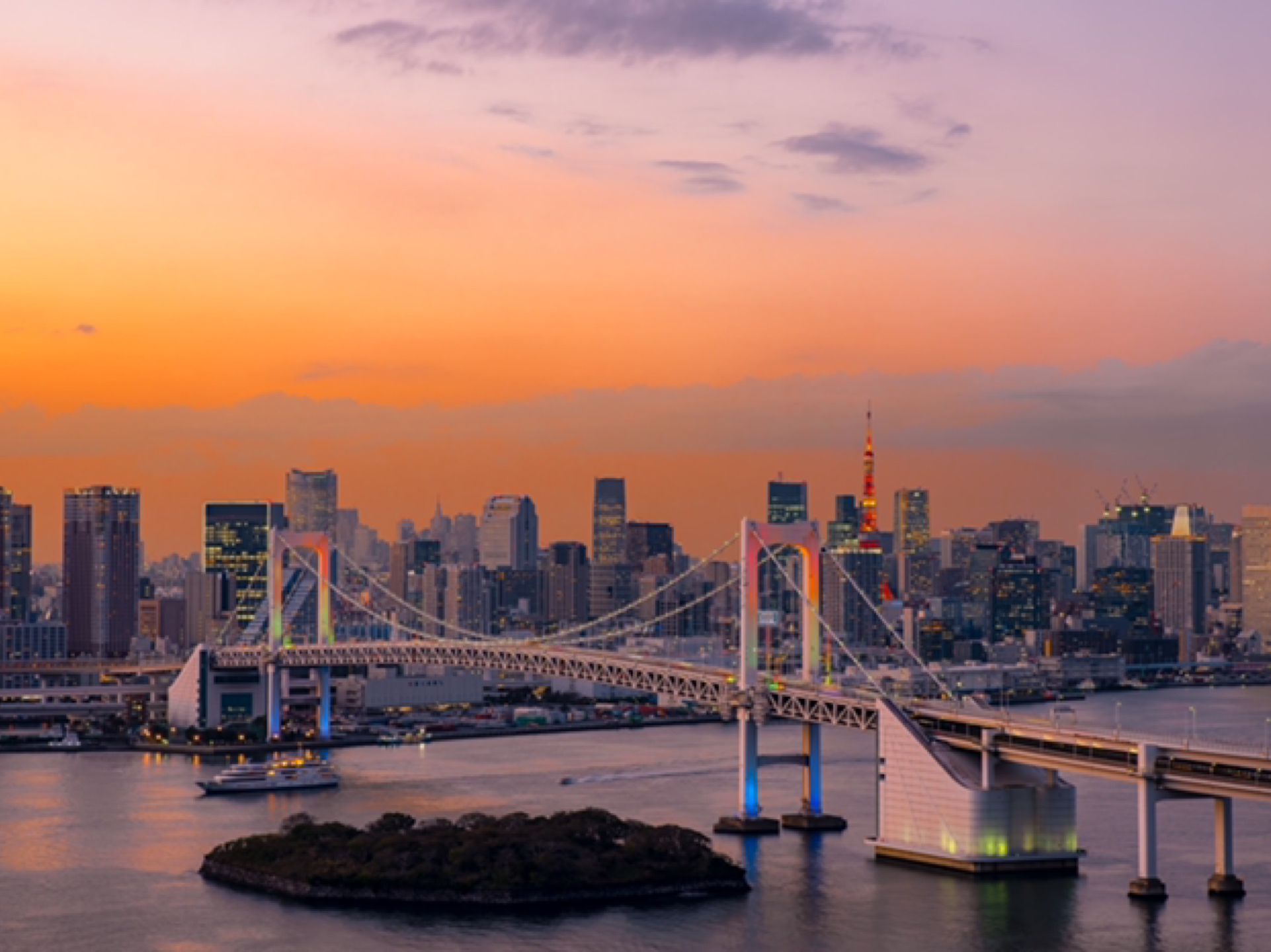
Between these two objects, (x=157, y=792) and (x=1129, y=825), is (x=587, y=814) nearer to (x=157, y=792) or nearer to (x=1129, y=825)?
(x=1129, y=825)

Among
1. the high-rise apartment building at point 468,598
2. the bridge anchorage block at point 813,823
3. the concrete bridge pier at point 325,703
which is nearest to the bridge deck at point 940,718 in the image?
the bridge anchorage block at point 813,823

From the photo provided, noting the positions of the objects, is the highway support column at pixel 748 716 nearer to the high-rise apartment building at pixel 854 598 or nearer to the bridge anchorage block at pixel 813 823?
the bridge anchorage block at pixel 813 823

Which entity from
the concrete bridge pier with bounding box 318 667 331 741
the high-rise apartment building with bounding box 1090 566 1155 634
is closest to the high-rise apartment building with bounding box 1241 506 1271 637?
the high-rise apartment building with bounding box 1090 566 1155 634

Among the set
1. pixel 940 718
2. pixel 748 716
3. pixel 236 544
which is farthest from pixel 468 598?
pixel 940 718

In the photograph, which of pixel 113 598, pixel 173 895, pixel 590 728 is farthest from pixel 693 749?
pixel 113 598

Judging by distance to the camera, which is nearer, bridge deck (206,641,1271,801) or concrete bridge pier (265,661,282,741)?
bridge deck (206,641,1271,801)

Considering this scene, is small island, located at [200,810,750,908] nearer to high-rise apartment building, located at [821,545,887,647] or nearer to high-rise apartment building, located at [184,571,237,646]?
high-rise apartment building, located at [184,571,237,646]

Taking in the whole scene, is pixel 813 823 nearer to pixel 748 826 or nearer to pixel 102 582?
pixel 748 826
